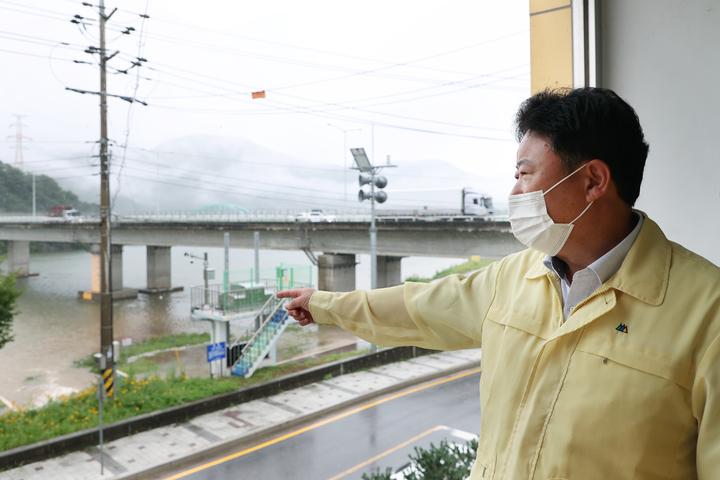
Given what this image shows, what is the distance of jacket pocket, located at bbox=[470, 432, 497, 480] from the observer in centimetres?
64

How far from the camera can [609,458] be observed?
49cm

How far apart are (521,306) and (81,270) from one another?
605 cm

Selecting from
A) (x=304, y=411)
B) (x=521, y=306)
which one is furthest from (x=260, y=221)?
(x=521, y=306)

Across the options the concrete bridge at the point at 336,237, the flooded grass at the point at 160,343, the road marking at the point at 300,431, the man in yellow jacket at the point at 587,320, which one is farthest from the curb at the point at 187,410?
the man in yellow jacket at the point at 587,320

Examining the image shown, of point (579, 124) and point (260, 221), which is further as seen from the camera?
point (260, 221)

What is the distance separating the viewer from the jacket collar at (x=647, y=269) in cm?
52

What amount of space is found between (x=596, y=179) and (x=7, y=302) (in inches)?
193

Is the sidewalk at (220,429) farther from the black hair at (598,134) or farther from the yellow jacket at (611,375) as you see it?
the black hair at (598,134)

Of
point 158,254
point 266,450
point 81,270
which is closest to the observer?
point 266,450

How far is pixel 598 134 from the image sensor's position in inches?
23.7

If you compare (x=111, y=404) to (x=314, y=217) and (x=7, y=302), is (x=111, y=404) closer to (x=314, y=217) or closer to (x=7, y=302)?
(x=7, y=302)

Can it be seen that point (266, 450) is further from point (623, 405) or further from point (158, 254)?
point (158, 254)

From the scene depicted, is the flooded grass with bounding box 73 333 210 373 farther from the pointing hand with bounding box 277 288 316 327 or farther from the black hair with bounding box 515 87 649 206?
the black hair with bounding box 515 87 649 206

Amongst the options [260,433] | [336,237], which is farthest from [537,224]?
[336,237]
